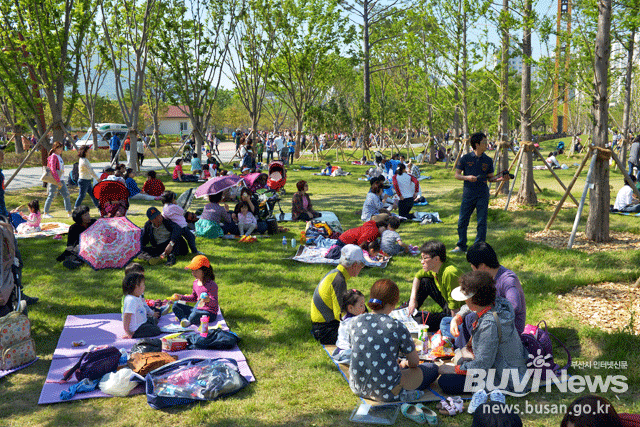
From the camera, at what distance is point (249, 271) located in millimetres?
8844

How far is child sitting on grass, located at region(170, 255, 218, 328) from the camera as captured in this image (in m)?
6.48

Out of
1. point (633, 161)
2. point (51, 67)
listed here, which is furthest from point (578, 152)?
point (51, 67)

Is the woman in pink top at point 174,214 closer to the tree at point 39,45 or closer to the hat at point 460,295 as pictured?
the hat at point 460,295

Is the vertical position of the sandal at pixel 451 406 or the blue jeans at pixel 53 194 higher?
the blue jeans at pixel 53 194

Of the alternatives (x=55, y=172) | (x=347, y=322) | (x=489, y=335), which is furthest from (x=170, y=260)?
(x=489, y=335)

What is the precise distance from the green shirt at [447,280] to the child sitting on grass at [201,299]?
2632mm

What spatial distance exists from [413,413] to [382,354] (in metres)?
0.54

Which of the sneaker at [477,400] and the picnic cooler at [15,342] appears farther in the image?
the picnic cooler at [15,342]

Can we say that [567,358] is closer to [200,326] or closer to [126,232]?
[200,326]

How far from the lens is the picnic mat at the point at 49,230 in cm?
1092

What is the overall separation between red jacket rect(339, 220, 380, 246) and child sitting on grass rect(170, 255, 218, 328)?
3.57 meters

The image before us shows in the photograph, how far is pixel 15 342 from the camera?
536 centimetres

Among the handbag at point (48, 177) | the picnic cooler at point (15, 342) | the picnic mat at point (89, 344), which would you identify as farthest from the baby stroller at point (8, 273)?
the handbag at point (48, 177)

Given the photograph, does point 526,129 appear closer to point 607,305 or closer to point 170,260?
point 607,305
